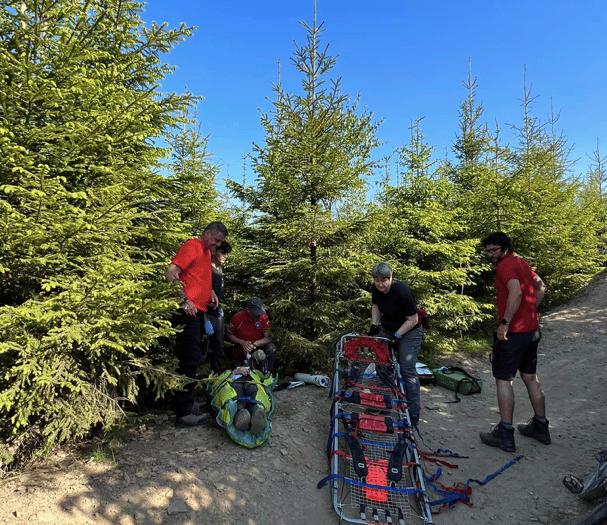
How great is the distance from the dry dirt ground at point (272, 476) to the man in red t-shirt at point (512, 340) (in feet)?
1.06

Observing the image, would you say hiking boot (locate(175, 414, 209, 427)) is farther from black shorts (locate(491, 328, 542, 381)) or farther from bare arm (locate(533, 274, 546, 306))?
bare arm (locate(533, 274, 546, 306))

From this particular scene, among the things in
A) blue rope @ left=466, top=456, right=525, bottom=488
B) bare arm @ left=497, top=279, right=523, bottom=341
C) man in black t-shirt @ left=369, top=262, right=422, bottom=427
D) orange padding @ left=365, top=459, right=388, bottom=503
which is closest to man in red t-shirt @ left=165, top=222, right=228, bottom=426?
orange padding @ left=365, top=459, right=388, bottom=503

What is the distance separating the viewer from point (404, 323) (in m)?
5.05

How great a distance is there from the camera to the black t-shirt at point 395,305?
5.02 metres

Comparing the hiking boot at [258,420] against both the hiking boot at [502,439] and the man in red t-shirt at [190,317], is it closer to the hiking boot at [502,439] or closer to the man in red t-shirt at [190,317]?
the man in red t-shirt at [190,317]

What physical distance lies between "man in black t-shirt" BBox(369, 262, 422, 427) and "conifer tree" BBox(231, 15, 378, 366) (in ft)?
5.14

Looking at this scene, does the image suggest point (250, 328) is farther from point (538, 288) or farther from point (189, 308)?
point (538, 288)

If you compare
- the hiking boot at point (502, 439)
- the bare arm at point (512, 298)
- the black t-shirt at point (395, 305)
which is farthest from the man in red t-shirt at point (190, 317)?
the bare arm at point (512, 298)

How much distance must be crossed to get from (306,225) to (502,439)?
462 cm

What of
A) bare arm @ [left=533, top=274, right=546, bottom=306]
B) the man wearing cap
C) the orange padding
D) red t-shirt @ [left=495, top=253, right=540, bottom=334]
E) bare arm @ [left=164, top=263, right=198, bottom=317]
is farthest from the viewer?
the man wearing cap

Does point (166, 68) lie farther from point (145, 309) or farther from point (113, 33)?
point (145, 309)

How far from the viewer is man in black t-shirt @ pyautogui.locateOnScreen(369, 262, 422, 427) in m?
4.93

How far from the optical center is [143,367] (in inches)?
162

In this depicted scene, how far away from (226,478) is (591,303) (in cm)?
1321
